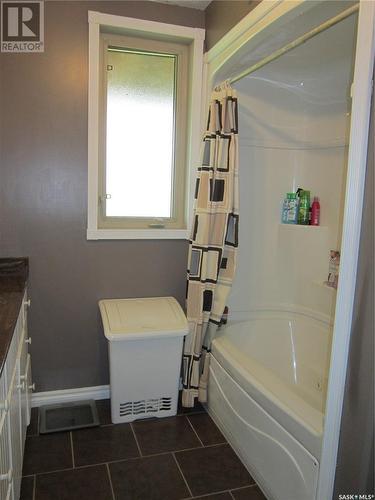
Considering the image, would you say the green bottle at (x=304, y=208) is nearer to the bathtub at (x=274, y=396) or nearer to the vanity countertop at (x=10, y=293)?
the bathtub at (x=274, y=396)

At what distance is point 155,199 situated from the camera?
107 inches

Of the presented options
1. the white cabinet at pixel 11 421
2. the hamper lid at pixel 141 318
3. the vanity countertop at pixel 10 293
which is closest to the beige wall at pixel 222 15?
the hamper lid at pixel 141 318

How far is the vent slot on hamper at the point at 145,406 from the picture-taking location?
95.7 inches

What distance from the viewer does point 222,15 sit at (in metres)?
2.29

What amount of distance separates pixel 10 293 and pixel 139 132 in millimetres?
1275

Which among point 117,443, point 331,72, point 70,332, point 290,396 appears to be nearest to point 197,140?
point 331,72

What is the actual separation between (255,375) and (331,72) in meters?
1.87

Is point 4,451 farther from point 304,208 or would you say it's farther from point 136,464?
point 304,208

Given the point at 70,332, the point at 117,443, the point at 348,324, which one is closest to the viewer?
the point at 348,324

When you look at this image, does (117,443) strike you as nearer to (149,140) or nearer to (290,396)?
(290,396)

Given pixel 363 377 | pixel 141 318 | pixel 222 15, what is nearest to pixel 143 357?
pixel 141 318

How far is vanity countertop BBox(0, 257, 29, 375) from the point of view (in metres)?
1.40

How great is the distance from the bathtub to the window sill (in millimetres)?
681

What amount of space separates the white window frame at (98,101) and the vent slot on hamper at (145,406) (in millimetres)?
1004
